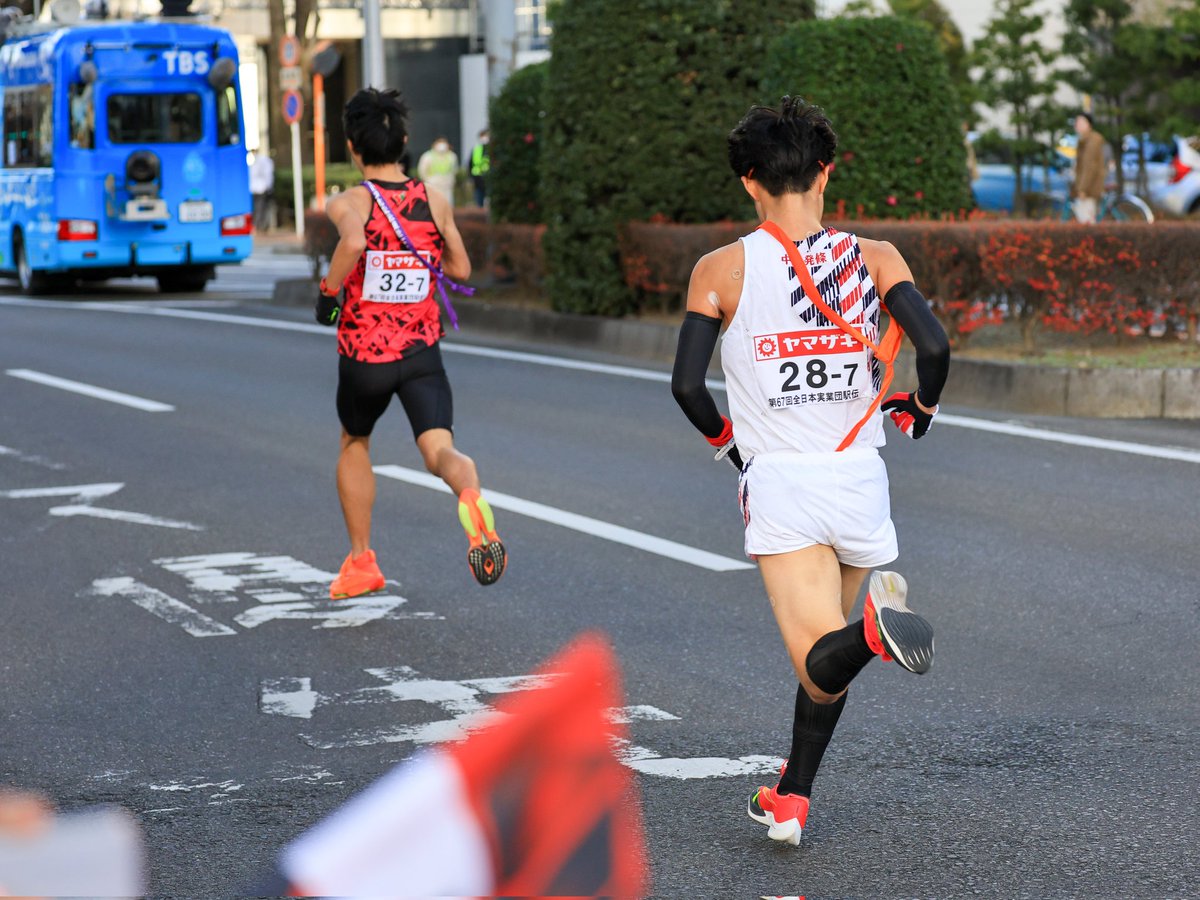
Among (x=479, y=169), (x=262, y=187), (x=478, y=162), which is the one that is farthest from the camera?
(x=262, y=187)

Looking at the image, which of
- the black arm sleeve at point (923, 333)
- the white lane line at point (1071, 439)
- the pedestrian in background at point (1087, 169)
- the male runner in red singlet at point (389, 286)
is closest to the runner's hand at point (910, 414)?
the black arm sleeve at point (923, 333)

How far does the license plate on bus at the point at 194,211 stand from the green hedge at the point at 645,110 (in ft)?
27.3

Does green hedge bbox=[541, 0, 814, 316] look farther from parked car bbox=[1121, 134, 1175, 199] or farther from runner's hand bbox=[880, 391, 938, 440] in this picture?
runner's hand bbox=[880, 391, 938, 440]

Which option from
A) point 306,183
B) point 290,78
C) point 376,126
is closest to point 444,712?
point 376,126

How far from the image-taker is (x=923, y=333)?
421cm

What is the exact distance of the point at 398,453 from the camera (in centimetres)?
1085

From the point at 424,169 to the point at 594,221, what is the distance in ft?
62.0

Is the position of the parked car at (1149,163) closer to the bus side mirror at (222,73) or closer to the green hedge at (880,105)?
the green hedge at (880,105)

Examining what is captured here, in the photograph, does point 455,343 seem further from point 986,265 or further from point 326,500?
point 326,500

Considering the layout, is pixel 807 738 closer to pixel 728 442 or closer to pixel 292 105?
pixel 728 442

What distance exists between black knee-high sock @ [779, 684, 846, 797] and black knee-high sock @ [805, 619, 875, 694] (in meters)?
0.12

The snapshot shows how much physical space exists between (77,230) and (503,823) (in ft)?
74.5

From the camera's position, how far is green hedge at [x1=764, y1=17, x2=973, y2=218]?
590 inches

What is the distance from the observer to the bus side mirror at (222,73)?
2422 centimetres
